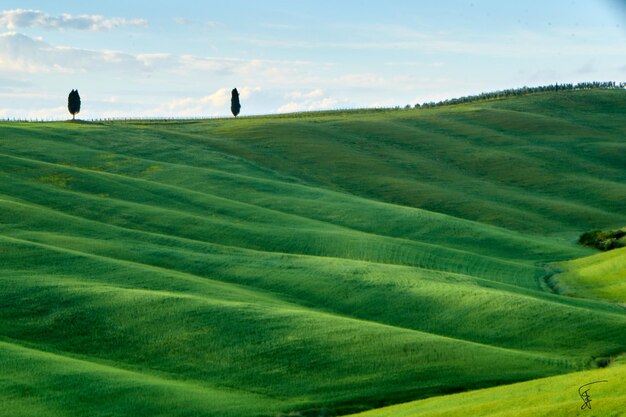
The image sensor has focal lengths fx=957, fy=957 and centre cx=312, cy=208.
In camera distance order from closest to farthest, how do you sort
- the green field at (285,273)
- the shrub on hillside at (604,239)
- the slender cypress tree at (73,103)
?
1. the green field at (285,273)
2. the shrub on hillside at (604,239)
3. the slender cypress tree at (73,103)

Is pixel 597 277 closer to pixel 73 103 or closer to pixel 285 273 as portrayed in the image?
pixel 285 273

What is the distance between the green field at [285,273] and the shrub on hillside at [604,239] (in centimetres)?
104

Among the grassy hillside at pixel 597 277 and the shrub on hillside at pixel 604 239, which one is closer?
the grassy hillside at pixel 597 277

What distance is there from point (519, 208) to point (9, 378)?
143ft

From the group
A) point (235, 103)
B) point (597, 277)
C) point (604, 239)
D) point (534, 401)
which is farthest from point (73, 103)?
point (534, 401)

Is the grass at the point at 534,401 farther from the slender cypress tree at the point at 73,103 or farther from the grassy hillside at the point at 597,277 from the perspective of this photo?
the slender cypress tree at the point at 73,103

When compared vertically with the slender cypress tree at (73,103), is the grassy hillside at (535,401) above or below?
below

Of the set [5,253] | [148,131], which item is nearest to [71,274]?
[5,253]

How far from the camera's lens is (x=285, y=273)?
36.6 metres

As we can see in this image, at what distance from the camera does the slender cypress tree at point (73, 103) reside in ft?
292

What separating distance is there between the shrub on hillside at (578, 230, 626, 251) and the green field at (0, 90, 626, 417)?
104cm

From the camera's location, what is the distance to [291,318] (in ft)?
97.0

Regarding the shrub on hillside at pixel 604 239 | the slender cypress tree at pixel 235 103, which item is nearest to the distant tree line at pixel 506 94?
the slender cypress tree at pixel 235 103

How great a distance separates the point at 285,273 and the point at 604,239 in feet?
75.5
